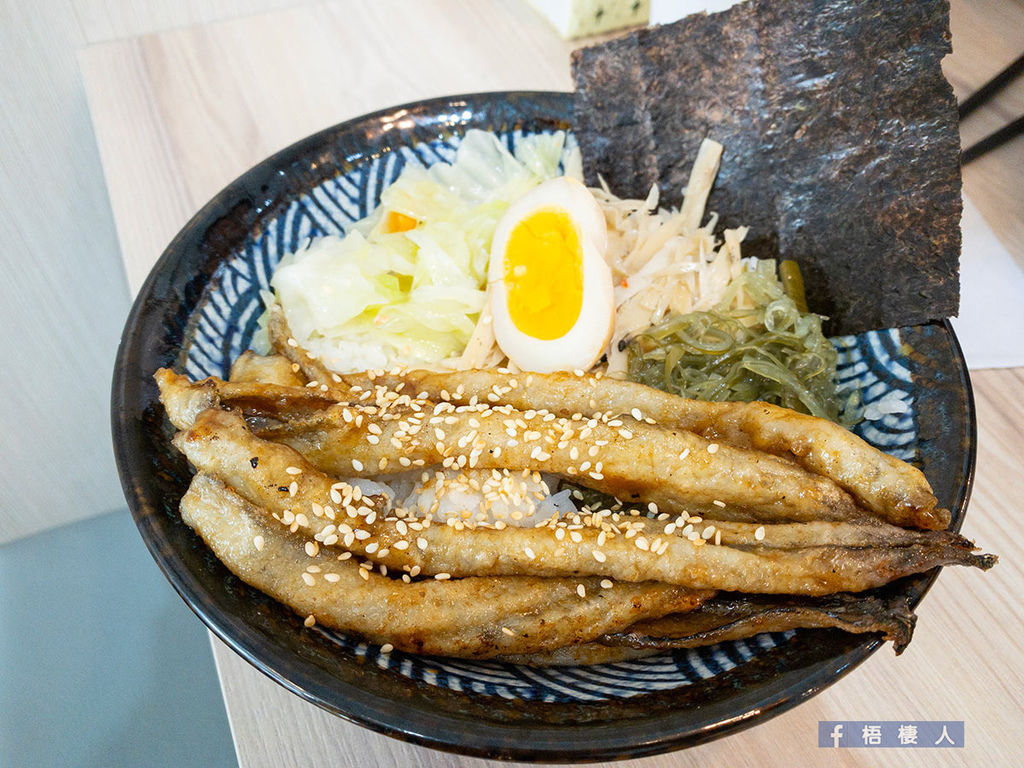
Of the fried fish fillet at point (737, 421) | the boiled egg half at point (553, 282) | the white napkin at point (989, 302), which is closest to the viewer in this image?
the fried fish fillet at point (737, 421)

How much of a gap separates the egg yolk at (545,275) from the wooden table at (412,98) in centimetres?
80

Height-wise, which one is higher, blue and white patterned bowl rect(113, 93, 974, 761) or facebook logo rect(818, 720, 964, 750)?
blue and white patterned bowl rect(113, 93, 974, 761)

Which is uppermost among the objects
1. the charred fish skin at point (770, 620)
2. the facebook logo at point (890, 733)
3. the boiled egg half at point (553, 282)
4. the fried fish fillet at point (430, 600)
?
the boiled egg half at point (553, 282)

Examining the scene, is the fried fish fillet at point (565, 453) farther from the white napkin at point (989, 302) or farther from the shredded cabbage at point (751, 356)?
the white napkin at point (989, 302)

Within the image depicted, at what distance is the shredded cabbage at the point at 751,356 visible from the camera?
1437 millimetres

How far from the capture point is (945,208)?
1.40m

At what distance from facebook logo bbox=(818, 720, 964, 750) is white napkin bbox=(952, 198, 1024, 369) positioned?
84cm

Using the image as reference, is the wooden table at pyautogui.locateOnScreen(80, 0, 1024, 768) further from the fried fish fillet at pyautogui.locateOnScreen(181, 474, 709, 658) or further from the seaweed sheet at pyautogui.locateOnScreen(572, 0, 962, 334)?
the seaweed sheet at pyautogui.locateOnScreen(572, 0, 962, 334)

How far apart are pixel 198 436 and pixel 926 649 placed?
127 centimetres

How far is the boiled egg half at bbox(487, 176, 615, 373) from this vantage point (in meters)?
1.53

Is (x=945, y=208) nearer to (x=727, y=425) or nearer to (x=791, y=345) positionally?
(x=791, y=345)

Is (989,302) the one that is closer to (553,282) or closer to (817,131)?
(817,131)

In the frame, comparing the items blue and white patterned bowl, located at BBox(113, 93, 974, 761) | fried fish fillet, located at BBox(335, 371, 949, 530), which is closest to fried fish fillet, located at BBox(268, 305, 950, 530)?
fried fish fillet, located at BBox(335, 371, 949, 530)

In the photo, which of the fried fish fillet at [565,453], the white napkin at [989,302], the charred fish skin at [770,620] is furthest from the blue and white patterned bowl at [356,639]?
the white napkin at [989,302]
